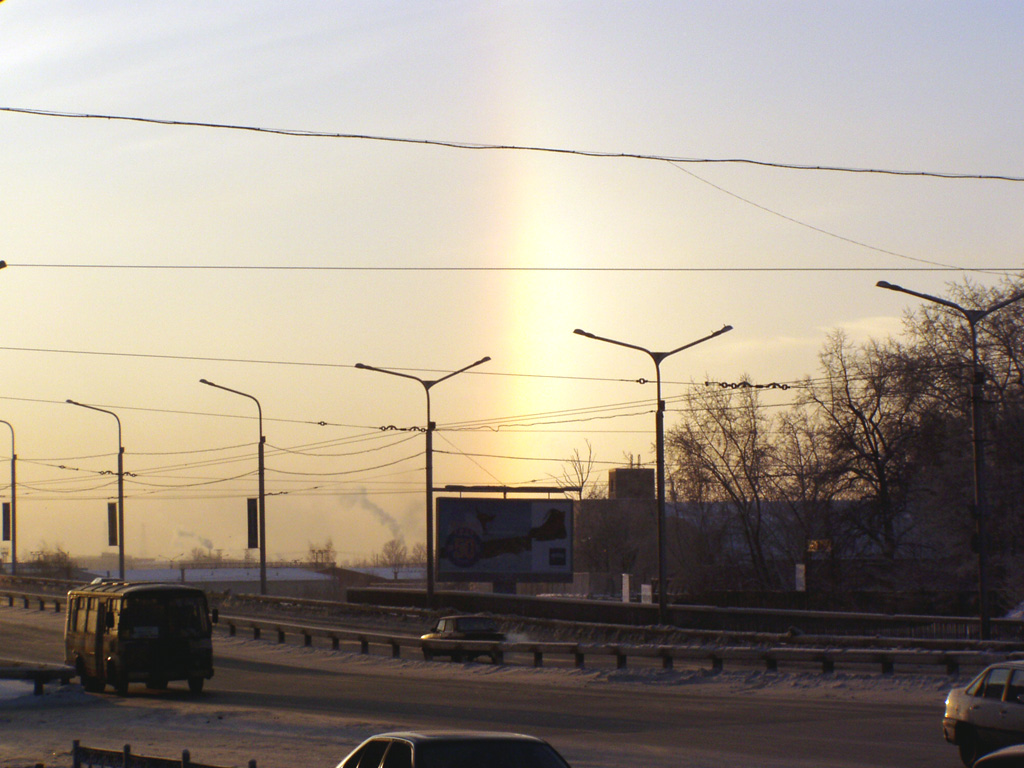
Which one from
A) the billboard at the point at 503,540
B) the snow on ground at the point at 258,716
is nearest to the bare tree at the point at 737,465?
the billboard at the point at 503,540

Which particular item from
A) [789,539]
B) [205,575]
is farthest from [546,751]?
[205,575]

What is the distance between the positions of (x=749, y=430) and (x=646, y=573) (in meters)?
38.1

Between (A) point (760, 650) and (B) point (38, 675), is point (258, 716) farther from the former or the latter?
(A) point (760, 650)

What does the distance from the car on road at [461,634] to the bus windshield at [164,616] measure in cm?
1066

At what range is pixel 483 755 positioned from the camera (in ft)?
27.6

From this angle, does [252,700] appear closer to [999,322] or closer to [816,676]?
[816,676]

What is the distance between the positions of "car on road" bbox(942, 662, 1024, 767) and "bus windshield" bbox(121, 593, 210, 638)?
1731cm

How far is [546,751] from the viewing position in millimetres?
8672

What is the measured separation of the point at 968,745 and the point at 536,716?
8482 mm

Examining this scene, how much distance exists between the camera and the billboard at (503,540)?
6644 centimetres

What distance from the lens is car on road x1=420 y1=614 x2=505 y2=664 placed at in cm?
3569

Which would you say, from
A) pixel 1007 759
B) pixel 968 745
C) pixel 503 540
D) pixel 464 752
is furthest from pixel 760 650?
pixel 503 540

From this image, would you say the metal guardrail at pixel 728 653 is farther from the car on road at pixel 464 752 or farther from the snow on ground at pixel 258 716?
the car on road at pixel 464 752

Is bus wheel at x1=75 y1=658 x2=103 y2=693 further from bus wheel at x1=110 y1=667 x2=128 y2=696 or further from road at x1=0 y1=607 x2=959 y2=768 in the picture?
road at x1=0 y1=607 x2=959 y2=768
